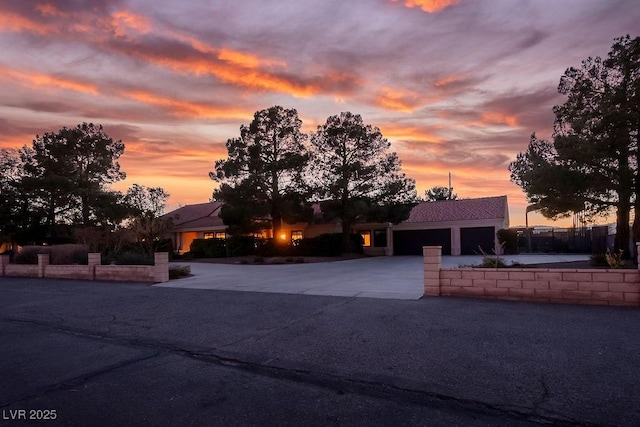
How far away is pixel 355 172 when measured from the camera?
28984mm

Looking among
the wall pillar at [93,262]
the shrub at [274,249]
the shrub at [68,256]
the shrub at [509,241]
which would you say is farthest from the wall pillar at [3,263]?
the shrub at [509,241]

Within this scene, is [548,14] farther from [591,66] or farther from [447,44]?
[591,66]

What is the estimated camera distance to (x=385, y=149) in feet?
98.2

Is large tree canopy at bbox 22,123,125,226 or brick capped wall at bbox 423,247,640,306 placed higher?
large tree canopy at bbox 22,123,125,226

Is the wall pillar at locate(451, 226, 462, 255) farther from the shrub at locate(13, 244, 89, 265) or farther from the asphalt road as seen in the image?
the shrub at locate(13, 244, 89, 265)

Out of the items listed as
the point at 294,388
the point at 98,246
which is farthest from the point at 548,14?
the point at 98,246

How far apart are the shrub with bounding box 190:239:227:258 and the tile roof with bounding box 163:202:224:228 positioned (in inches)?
167

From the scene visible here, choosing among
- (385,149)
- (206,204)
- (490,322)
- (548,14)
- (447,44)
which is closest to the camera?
(490,322)

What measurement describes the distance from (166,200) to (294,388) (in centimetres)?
3966

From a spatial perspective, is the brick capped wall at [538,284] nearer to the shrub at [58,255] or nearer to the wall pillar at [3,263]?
the shrub at [58,255]

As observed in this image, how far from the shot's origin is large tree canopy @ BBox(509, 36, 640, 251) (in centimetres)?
1471

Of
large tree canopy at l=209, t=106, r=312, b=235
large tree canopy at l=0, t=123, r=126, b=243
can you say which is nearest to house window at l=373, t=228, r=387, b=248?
large tree canopy at l=209, t=106, r=312, b=235

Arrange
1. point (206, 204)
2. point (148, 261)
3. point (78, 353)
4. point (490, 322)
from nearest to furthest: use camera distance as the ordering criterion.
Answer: point (78, 353), point (490, 322), point (148, 261), point (206, 204)

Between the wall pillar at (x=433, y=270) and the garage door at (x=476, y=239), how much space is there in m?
22.6
